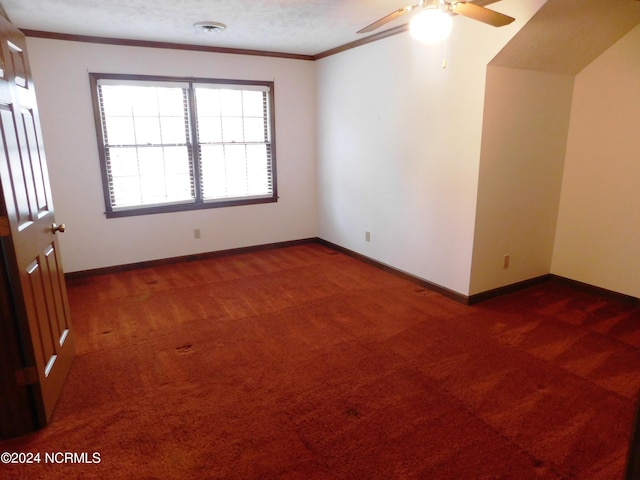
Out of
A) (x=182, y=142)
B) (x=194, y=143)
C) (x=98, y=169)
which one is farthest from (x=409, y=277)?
(x=98, y=169)

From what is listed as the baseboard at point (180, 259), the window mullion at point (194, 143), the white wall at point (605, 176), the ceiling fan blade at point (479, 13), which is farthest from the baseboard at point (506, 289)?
the window mullion at point (194, 143)

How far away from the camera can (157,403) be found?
2303mm

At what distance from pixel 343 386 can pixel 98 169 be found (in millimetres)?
3572

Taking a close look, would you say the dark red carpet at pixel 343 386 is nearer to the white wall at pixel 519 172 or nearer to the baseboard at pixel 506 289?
the baseboard at pixel 506 289

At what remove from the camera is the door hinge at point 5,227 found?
185cm

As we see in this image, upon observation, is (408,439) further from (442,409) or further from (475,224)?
(475,224)

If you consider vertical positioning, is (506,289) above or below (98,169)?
below

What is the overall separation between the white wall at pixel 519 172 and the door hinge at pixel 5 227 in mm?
3197

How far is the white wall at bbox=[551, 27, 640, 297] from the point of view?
3.40 m

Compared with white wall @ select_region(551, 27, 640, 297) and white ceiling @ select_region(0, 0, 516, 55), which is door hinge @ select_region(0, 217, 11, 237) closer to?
white ceiling @ select_region(0, 0, 516, 55)

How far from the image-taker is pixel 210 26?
368cm

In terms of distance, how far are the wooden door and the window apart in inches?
77.7

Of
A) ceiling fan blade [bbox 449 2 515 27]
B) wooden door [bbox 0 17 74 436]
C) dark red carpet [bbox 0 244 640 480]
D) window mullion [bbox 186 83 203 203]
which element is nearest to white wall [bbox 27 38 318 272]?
window mullion [bbox 186 83 203 203]

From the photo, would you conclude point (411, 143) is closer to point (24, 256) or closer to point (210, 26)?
point (210, 26)
